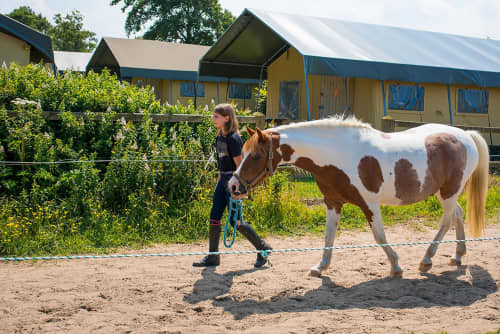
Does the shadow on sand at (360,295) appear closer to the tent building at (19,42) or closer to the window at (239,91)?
the tent building at (19,42)

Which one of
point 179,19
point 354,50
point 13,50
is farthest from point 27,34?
point 179,19

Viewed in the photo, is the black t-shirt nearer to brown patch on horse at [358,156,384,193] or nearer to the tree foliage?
brown patch on horse at [358,156,384,193]

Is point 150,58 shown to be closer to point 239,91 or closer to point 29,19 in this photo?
point 239,91

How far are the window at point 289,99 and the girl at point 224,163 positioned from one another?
41.5 feet

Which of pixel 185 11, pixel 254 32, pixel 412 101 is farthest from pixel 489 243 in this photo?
pixel 185 11

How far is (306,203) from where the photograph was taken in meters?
7.74

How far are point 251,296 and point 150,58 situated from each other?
64.7ft

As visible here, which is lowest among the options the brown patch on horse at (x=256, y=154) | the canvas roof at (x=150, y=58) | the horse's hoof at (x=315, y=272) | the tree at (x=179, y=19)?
the horse's hoof at (x=315, y=272)

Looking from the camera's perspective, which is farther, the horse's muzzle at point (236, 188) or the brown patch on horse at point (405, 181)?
the brown patch on horse at point (405, 181)

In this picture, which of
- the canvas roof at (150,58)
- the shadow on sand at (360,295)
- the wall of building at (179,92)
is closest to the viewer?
the shadow on sand at (360,295)

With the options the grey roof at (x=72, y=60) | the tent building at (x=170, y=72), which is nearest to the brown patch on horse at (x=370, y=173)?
the tent building at (x=170, y=72)

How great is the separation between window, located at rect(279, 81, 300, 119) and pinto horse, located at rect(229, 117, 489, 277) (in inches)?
490

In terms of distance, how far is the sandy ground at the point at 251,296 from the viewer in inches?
135

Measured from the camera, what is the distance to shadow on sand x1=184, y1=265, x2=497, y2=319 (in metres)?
3.87
